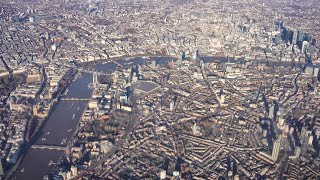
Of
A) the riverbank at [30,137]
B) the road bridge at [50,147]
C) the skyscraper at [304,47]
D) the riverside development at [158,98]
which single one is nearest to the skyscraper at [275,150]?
the riverside development at [158,98]

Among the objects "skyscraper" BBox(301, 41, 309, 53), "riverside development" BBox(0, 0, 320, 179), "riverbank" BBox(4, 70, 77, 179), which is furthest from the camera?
"skyscraper" BBox(301, 41, 309, 53)

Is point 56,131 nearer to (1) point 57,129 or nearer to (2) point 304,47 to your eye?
(1) point 57,129

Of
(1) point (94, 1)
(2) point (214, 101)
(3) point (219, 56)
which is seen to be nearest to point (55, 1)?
(1) point (94, 1)

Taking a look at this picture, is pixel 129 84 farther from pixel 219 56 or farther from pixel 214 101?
pixel 219 56

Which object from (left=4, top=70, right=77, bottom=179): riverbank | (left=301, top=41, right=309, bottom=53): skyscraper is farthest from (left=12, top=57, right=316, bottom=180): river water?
(left=301, top=41, right=309, bottom=53): skyscraper

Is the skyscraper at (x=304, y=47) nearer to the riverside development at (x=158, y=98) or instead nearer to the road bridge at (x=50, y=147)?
the riverside development at (x=158, y=98)

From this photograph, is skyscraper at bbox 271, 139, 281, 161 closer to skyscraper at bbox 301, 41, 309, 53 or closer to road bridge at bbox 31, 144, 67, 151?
road bridge at bbox 31, 144, 67, 151
